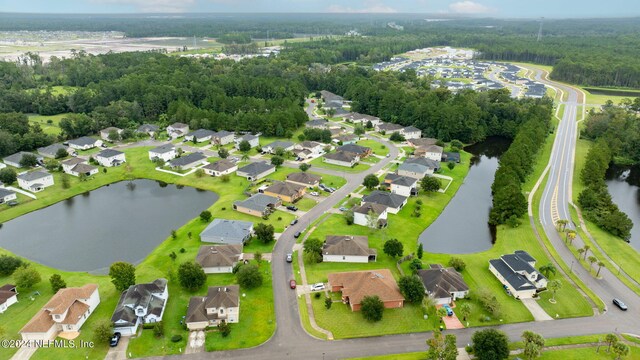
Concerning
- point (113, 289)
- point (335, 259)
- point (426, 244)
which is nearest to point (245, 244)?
point (335, 259)

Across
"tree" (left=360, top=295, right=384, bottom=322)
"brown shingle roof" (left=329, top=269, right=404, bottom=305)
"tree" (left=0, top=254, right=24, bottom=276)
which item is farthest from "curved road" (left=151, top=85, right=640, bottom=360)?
"tree" (left=0, top=254, right=24, bottom=276)

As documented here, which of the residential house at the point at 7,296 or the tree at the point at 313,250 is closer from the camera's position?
the residential house at the point at 7,296

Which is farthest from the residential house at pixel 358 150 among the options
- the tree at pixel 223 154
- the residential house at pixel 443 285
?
the residential house at pixel 443 285

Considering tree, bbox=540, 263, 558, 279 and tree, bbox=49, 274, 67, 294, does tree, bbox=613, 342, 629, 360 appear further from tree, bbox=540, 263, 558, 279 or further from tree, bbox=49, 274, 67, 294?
tree, bbox=49, 274, 67, 294

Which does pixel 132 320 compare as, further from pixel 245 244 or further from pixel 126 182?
pixel 126 182

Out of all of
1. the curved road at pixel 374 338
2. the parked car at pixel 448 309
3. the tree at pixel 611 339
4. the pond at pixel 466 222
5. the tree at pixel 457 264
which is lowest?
the pond at pixel 466 222

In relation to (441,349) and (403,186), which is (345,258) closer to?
(441,349)

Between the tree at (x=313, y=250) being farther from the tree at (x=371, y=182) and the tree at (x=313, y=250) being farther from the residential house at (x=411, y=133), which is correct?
the residential house at (x=411, y=133)
